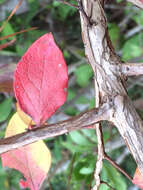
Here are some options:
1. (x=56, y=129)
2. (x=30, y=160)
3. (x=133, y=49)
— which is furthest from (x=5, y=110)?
(x=133, y=49)

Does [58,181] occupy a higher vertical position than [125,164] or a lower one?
lower

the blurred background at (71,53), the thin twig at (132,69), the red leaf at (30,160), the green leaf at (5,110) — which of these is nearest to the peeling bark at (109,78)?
the thin twig at (132,69)

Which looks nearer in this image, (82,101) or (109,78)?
(109,78)

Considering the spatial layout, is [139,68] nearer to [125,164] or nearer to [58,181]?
[125,164]

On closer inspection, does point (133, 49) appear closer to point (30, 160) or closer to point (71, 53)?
point (71, 53)

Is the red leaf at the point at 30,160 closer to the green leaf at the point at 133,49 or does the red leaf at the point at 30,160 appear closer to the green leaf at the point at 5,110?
the green leaf at the point at 5,110

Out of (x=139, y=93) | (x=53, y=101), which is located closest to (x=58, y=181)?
(x=139, y=93)

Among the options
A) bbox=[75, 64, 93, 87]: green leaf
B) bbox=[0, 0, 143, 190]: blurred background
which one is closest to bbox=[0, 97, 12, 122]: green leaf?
bbox=[0, 0, 143, 190]: blurred background
